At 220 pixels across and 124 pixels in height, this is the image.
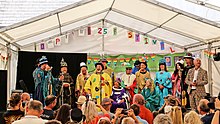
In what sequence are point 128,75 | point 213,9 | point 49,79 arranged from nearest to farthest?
1. point 213,9
2. point 49,79
3. point 128,75

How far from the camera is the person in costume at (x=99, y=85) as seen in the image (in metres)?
8.48

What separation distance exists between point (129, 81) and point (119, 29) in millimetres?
1821

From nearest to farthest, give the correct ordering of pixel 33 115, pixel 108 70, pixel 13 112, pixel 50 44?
pixel 33 115 → pixel 13 112 → pixel 108 70 → pixel 50 44

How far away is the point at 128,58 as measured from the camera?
390 inches

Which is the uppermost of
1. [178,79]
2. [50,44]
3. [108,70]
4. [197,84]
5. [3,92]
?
[50,44]

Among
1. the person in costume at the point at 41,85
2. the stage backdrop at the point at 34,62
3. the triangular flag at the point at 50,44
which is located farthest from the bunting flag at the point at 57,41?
the person in costume at the point at 41,85

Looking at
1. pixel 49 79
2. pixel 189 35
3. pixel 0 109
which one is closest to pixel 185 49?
pixel 189 35

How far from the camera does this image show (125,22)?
370 inches

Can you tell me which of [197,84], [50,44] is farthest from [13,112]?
[50,44]

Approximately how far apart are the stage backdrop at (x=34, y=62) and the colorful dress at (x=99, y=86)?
2.64ft

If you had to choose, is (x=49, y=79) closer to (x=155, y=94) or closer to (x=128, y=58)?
(x=155, y=94)

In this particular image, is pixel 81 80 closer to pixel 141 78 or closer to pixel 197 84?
pixel 141 78

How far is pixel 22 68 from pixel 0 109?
1922 mm

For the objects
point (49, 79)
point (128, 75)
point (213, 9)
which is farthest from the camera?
point (128, 75)
